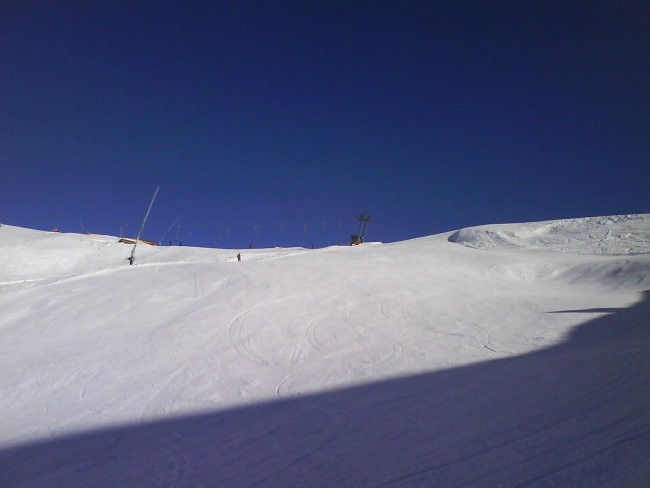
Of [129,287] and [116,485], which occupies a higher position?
[129,287]

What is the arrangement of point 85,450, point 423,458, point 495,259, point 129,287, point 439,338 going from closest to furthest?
point 423,458, point 85,450, point 439,338, point 129,287, point 495,259

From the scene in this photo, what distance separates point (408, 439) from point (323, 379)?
8.68ft

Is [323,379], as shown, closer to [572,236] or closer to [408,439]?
[408,439]

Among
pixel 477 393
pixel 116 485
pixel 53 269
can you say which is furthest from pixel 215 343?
pixel 53 269

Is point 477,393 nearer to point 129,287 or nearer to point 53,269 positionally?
point 129,287

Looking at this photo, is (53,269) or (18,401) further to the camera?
(53,269)

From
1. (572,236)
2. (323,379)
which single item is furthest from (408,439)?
(572,236)

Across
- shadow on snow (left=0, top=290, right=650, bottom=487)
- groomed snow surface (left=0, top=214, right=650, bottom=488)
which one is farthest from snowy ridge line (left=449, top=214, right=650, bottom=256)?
shadow on snow (left=0, top=290, right=650, bottom=487)

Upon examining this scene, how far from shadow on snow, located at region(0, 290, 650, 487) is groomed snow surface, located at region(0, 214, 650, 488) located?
2 centimetres

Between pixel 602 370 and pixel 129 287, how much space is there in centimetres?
1352

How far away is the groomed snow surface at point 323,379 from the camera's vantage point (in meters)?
3.97

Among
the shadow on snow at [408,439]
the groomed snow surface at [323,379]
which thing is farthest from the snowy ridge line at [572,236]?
the shadow on snow at [408,439]

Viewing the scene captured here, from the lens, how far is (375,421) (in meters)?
5.01

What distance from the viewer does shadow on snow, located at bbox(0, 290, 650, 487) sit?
3562 millimetres
